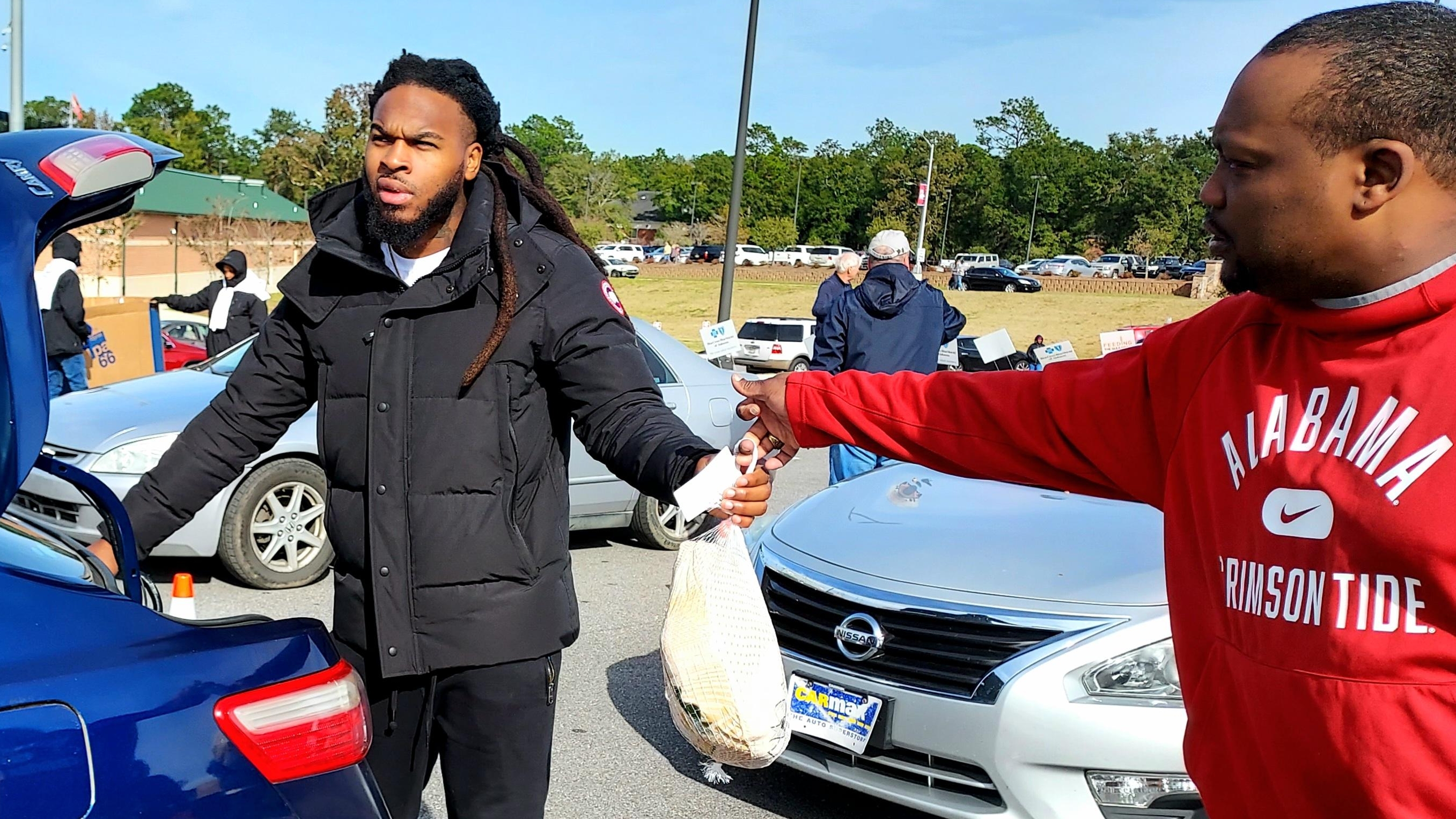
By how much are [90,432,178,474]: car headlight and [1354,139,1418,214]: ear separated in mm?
5784

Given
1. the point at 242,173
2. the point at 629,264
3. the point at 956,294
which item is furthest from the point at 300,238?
the point at 242,173

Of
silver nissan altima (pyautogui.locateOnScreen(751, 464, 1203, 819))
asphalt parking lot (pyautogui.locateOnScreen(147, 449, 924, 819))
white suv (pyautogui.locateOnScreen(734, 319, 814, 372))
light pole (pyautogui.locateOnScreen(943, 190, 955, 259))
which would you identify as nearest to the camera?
silver nissan altima (pyautogui.locateOnScreen(751, 464, 1203, 819))

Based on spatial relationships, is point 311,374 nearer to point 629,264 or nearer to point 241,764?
point 241,764

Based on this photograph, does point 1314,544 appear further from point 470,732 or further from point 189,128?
point 189,128

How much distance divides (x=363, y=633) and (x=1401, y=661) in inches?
75.6

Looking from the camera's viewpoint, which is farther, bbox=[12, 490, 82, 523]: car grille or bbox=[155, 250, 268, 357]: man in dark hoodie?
bbox=[155, 250, 268, 357]: man in dark hoodie

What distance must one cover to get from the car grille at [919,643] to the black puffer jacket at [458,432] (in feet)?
4.50

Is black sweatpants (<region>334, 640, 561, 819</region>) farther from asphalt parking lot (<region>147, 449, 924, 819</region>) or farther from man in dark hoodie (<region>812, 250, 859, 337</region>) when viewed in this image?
man in dark hoodie (<region>812, 250, 859, 337</region>)

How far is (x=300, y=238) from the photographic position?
4934 centimetres

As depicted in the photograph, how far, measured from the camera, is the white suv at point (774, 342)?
85.0 feet

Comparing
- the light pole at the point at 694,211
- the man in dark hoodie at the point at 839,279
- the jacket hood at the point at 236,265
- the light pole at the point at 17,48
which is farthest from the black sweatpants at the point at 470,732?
the light pole at the point at 694,211

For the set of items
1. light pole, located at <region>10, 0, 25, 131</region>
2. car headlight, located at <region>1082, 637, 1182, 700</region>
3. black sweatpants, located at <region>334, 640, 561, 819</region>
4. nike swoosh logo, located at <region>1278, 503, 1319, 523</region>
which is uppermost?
light pole, located at <region>10, 0, 25, 131</region>

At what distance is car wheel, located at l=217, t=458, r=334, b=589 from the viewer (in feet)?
20.2

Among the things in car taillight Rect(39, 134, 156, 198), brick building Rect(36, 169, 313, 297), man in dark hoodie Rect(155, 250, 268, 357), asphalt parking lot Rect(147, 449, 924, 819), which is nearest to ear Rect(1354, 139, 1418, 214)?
car taillight Rect(39, 134, 156, 198)
